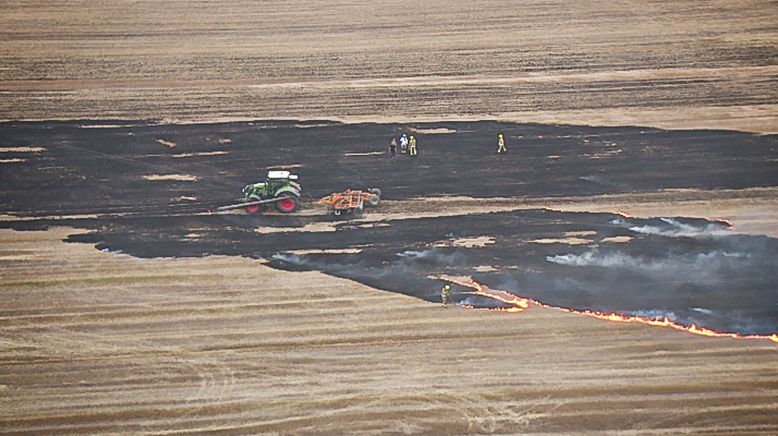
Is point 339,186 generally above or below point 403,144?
below

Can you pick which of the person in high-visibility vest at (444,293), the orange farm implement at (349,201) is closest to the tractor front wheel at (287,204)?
the orange farm implement at (349,201)

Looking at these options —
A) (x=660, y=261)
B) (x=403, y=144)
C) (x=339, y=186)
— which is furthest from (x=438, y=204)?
(x=660, y=261)

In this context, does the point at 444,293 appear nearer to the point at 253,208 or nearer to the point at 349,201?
the point at 349,201

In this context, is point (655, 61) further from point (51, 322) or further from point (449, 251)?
point (51, 322)

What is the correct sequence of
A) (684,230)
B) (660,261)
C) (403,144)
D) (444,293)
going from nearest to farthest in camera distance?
(444,293), (660,261), (684,230), (403,144)

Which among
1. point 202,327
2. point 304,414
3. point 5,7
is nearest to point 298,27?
point 5,7

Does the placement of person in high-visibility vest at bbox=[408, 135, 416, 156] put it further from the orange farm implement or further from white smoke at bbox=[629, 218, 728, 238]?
white smoke at bbox=[629, 218, 728, 238]

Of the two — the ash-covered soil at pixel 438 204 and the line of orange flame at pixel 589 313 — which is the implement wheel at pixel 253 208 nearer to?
the ash-covered soil at pixel 438 204

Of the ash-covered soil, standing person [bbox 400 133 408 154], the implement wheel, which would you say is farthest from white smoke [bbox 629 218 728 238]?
the implement wheel
